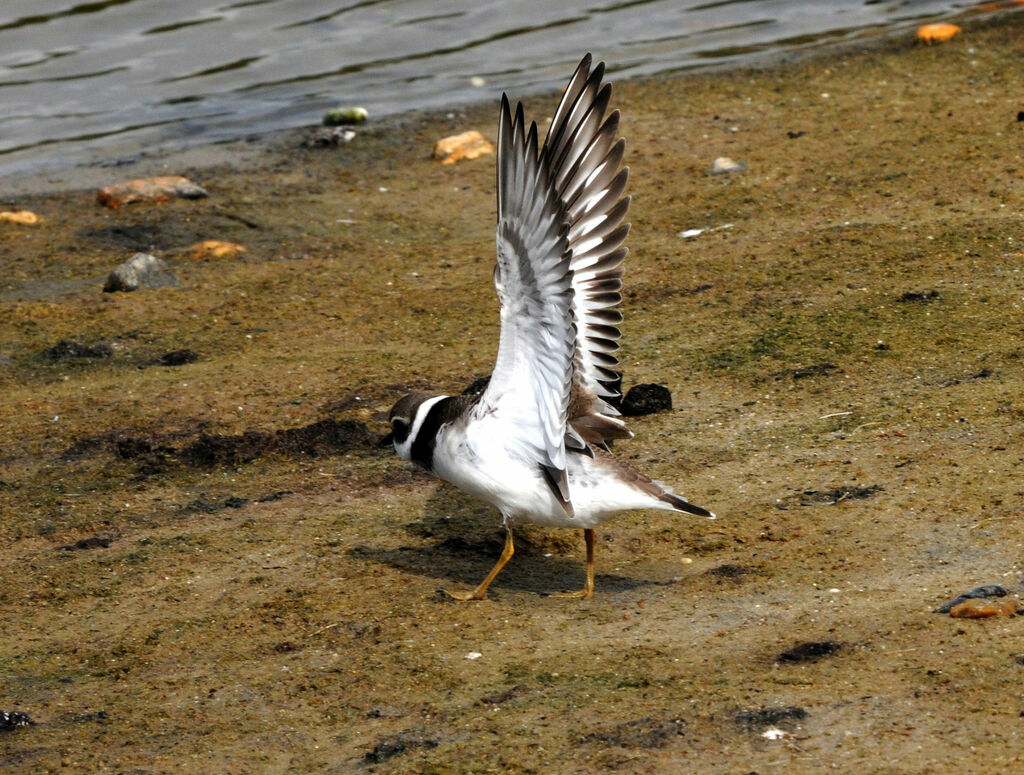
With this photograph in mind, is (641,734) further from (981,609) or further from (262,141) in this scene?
(262,141)

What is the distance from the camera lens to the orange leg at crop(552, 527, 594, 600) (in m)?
5.67

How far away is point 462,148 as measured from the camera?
36.7ft

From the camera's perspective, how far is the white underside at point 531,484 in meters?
5.65

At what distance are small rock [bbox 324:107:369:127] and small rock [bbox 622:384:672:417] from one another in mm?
6243

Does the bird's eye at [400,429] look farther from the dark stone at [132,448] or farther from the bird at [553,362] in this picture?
the dark stone at [132,448]

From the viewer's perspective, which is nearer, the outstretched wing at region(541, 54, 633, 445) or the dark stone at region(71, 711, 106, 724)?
the dark stone at region(71, 711, 106, 724)

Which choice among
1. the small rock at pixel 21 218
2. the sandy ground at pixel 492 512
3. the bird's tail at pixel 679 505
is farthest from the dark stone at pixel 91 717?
the small rock at pixel 21 218

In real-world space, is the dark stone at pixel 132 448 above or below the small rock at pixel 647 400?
above

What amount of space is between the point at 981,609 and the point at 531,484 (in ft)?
5.93

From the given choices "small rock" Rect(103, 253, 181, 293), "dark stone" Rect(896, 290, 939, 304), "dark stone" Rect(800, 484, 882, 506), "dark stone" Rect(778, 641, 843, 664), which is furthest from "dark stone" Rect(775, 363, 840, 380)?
"small rock" Rect(103, 253, 181, 293)

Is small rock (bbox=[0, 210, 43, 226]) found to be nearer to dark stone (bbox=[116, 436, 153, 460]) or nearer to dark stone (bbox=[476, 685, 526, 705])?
dark stone (bbox=[116, 436, 153, 460])

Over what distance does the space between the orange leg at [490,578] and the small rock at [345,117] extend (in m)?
7.15

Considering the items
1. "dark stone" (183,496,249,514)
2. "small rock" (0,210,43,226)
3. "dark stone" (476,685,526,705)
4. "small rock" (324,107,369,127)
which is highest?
"small rock" (324,107,369,127)

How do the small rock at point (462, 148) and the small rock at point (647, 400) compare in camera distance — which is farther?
the small rock at point (462, 148)
